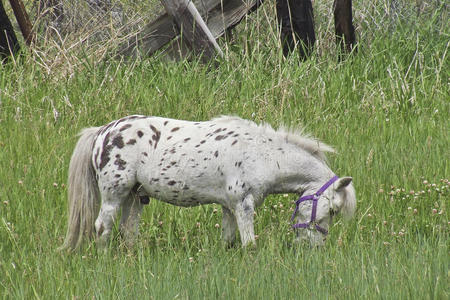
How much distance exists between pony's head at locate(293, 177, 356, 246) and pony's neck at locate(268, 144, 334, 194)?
0.07 metres

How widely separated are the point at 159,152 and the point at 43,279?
1.09 metres

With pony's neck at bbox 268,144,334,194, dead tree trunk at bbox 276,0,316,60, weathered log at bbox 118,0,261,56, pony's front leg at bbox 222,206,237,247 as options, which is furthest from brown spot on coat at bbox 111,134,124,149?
dead tree trunk at bbox 276,0,316,60

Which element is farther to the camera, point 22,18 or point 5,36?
point 5,36

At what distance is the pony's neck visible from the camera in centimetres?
452

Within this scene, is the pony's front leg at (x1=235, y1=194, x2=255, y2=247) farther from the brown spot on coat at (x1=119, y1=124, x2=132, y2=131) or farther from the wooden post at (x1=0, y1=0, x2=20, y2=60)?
the wooden post at (x1=0, y1=0, x2=20, y2=60)

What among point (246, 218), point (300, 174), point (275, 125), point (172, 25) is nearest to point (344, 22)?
point (172, 25)

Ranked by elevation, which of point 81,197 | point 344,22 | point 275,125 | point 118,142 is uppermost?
point 118,142

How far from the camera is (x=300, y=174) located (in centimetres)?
454

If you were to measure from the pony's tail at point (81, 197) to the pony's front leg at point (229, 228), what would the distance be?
2.65 feet

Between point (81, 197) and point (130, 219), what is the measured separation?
0.34 meters

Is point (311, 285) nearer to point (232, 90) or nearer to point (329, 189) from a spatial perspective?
point (329, 189)

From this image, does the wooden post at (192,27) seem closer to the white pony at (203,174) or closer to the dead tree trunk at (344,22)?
the dead tree trunk at (344,22)

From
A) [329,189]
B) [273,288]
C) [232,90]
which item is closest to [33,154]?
[232,90]

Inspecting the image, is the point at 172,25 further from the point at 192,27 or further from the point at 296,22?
the point at 296,22
